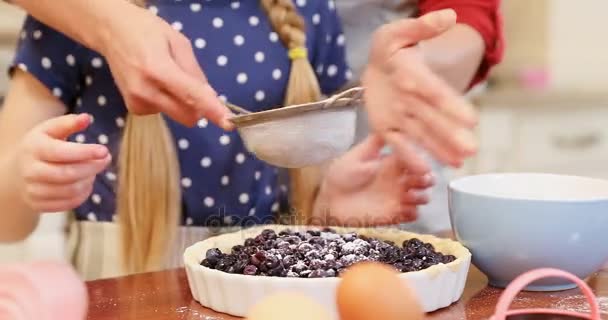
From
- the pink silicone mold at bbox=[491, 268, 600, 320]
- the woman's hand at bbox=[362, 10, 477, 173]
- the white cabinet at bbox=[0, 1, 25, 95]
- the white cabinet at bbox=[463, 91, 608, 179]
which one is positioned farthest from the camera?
the white cabinet at bbox=[463, 91, 608, 179]

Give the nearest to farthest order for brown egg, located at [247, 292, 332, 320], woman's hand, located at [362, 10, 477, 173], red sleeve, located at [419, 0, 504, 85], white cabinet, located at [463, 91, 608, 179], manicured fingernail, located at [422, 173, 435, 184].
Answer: brown egg, located at [247, 292, 332, 320] < woman's hand, located at [362, 10, 477, 173] < manicured fingernail, located at [422, 173, 435, 184] < red sleeve, located at [419, 0, 504, 85] < white cabinet, located at [463, 91, 608, 179]

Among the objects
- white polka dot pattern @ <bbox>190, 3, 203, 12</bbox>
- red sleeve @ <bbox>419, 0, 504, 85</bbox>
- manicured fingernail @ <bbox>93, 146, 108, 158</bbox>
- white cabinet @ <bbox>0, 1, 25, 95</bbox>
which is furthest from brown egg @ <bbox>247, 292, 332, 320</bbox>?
white cabinet @ <bbox>0, 1, 25, 95</bbox>

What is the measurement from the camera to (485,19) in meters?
1.14

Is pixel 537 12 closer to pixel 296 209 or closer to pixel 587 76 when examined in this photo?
pixel 587 76

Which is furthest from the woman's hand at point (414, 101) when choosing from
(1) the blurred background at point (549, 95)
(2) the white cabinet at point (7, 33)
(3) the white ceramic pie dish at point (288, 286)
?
(1) the blurred background at point (549, 95)

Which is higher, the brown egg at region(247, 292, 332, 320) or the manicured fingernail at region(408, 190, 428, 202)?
the brown egg at region(247, 292, 332, 320)

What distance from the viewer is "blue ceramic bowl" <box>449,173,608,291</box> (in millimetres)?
716

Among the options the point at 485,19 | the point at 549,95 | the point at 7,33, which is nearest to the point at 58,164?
the point at 485,19

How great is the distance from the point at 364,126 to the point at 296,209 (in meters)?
0.23

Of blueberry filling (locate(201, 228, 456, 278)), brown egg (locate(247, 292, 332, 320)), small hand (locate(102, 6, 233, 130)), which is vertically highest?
small hand (locate(102, 6, 233, 130))

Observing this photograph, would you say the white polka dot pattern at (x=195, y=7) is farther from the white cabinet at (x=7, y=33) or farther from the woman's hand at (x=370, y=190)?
the white cabinet at (x=7, y=33)

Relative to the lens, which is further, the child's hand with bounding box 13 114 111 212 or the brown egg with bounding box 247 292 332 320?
the child's hand with bounding box 13 114 111 212

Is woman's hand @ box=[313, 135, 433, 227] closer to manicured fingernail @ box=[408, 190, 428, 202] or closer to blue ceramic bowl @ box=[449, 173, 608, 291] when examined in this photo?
manicured fingernail @ box=[408, 190, 428, 202]

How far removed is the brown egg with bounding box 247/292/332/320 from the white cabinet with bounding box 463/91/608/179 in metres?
1.95
